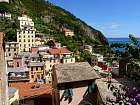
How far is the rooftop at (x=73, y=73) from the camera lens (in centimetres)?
3044

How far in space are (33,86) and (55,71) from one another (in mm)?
13288

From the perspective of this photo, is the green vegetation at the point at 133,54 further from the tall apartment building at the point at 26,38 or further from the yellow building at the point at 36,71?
the tall apartment building at the point at 26,38

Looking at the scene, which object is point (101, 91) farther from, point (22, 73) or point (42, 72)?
point (42, 72)

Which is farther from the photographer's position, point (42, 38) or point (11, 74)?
point (42, 38)

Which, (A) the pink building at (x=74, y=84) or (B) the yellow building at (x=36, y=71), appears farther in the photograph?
(B) the yellow building at (x=36, y=71)

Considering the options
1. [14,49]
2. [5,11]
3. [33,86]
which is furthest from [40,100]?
[5,11]

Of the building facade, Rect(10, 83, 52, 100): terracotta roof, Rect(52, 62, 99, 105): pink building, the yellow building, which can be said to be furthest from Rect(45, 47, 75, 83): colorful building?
Rect(52, 62, 99, 105): pink building

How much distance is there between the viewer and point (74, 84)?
102 feet

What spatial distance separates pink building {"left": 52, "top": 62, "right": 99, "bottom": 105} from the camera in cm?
3052

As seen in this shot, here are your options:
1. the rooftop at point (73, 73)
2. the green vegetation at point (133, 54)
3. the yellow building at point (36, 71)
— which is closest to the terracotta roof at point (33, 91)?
the rooftop at point (73, 73)

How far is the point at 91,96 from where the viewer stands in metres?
31.8

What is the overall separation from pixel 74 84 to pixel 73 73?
0.99m

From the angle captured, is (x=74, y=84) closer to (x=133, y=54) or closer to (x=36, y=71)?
(x=133, y=54)

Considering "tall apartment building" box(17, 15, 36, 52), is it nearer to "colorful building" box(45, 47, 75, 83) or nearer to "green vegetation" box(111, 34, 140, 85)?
"colorful building" box(45, 47, 75, 83)
